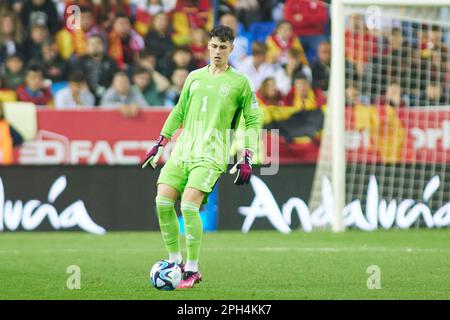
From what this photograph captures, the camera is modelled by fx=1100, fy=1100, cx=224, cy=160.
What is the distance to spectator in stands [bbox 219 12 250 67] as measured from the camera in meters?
17.2

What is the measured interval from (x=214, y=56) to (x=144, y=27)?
29.1ft

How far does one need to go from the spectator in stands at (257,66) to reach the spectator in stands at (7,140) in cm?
371

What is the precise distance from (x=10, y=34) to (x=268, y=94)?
4225 millimetres

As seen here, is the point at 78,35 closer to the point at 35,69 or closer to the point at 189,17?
the point at 35,69

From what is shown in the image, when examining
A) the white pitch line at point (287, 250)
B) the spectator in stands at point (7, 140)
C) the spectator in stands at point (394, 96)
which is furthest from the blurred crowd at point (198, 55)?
the white pitch line at point (287, 250)

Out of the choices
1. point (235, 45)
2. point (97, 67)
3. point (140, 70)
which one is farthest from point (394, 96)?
point (97, 67)

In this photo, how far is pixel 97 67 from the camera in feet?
55.2

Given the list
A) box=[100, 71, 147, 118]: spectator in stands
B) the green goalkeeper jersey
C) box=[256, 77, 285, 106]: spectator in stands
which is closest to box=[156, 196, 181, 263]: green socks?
the green goalkeeper jersey

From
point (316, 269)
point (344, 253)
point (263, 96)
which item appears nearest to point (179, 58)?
point (263, 96)

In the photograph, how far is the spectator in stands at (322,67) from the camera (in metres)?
17.2

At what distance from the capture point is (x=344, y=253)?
11883 mm

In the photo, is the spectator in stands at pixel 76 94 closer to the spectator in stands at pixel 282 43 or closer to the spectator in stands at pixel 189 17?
the spectator in stands at pixel 189 17

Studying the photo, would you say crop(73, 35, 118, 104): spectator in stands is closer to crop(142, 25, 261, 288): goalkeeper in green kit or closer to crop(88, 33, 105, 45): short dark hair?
crop(88, 33, 105, 45): short dark hair

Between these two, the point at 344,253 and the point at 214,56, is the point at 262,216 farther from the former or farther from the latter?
Answer: the point at 214,56
